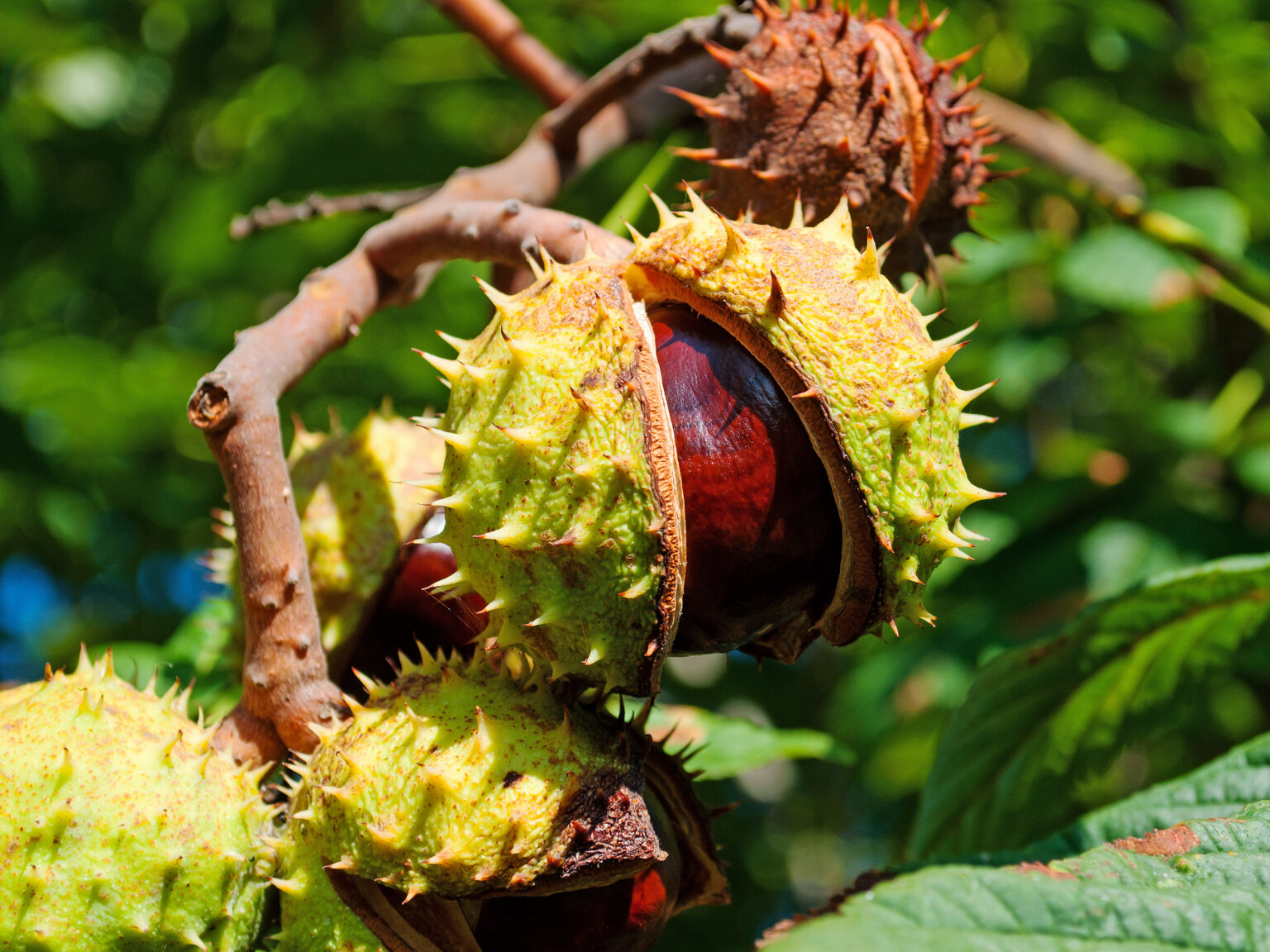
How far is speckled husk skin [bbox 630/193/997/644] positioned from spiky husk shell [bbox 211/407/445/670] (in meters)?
0.59

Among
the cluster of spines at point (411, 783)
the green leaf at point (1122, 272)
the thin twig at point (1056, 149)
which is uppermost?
the thin twig at point (1056, 149)

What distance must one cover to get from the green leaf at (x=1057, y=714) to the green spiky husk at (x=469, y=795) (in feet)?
3.11

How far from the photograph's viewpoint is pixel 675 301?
154 centimetres

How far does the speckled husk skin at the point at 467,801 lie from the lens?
1343 mm

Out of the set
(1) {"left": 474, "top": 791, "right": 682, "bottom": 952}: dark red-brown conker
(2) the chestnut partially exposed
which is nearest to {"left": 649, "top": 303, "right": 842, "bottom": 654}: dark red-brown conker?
(2) the chestnut partially exposed

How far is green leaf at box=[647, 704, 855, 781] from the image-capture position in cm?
216

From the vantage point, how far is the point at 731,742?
228 cm

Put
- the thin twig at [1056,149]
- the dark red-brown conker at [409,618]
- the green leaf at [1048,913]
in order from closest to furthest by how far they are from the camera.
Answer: the green leaf at [1048,913] < the dark red-brown conker at [409,618] < the thin twig at [1056,149]

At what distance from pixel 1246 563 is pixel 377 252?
1631 mm

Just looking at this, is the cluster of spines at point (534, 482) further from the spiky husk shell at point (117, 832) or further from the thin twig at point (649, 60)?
the thin twig at point (649, 60)

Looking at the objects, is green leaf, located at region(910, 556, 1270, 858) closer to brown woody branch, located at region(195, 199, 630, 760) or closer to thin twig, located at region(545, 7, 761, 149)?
brown woody branch, located at region(195, 199, 630, 760)

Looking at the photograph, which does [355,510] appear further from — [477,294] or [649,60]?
[477,294]

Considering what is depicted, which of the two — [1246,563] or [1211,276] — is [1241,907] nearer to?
[1246,563]

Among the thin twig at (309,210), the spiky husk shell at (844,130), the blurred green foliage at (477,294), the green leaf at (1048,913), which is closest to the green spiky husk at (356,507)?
the thin twig at (309,210)
